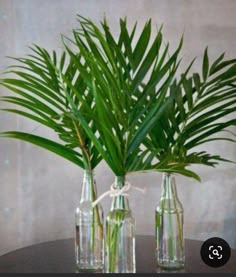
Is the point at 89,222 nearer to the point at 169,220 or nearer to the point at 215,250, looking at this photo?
the point at 169,220

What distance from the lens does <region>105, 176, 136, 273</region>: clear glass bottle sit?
3.96 ft

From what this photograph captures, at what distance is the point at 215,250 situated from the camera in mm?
1160

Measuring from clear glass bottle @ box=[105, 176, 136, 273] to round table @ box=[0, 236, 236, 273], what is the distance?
0.19m

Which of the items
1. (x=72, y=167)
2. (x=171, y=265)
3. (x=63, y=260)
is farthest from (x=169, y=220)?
(x=72, y=167)

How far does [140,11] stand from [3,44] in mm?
666

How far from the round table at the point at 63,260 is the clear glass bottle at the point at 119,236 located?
19cm

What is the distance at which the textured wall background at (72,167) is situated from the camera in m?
2.29

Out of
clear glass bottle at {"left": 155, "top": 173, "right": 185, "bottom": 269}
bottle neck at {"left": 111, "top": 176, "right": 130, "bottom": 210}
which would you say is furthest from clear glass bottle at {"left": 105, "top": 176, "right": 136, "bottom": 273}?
clear glass bottle at {"left": 155, "top": 173, "right": 185, "bottom": 269}

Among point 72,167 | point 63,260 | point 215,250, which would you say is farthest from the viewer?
point 72,167

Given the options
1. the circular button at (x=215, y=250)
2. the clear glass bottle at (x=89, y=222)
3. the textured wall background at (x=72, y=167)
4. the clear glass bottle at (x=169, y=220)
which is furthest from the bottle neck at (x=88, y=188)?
the textured wall background at (x=72, y=167)

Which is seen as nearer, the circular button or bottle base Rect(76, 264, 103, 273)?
the circular button

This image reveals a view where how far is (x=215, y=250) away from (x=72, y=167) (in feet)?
4.23

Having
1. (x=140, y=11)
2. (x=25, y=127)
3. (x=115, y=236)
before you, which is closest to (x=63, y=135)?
(x=115, y=236)

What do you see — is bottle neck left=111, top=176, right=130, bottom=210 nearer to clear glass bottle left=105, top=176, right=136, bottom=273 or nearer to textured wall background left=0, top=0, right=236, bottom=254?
clear glass bottle left=105, top=176, right=136, bottom=273
